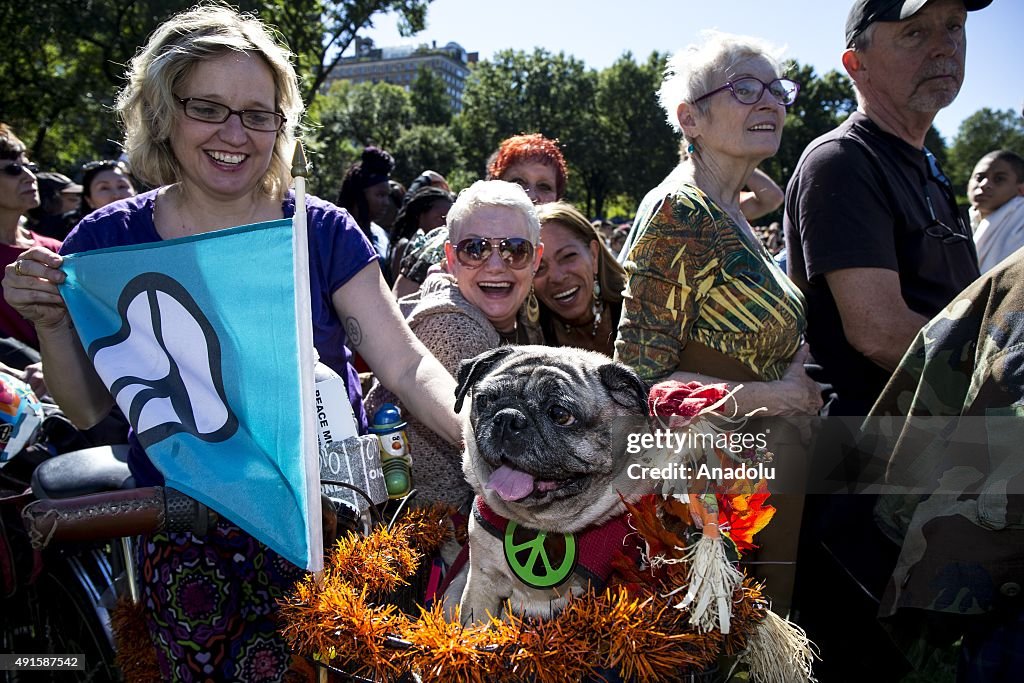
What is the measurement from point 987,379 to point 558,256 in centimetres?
189

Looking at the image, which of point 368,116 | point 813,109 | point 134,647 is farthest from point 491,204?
point 813,109

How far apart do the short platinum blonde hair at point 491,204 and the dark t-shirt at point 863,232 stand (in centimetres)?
108

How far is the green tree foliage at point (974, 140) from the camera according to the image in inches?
2692

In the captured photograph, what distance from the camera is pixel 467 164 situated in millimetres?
52938

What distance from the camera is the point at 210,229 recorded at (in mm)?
2289

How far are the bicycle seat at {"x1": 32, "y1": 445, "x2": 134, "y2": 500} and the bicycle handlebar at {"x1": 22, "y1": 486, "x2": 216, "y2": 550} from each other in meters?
0.26

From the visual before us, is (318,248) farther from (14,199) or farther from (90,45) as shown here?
(90,45)

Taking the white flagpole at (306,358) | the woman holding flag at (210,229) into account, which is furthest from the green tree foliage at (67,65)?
the white flagpole at (306,358)

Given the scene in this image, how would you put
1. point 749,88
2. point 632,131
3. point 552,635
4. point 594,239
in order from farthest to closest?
point 632,131 → point 594,239 → point 749,88 → point 552,635

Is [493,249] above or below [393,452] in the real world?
above

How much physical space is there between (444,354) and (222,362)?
834 mm

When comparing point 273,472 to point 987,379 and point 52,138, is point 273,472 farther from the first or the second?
point 52,138

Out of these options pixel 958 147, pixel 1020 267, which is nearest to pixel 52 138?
pixel 1020 267

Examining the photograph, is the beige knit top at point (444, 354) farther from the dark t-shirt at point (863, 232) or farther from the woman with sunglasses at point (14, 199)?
the woman with sunglasses at point (14, 199)
